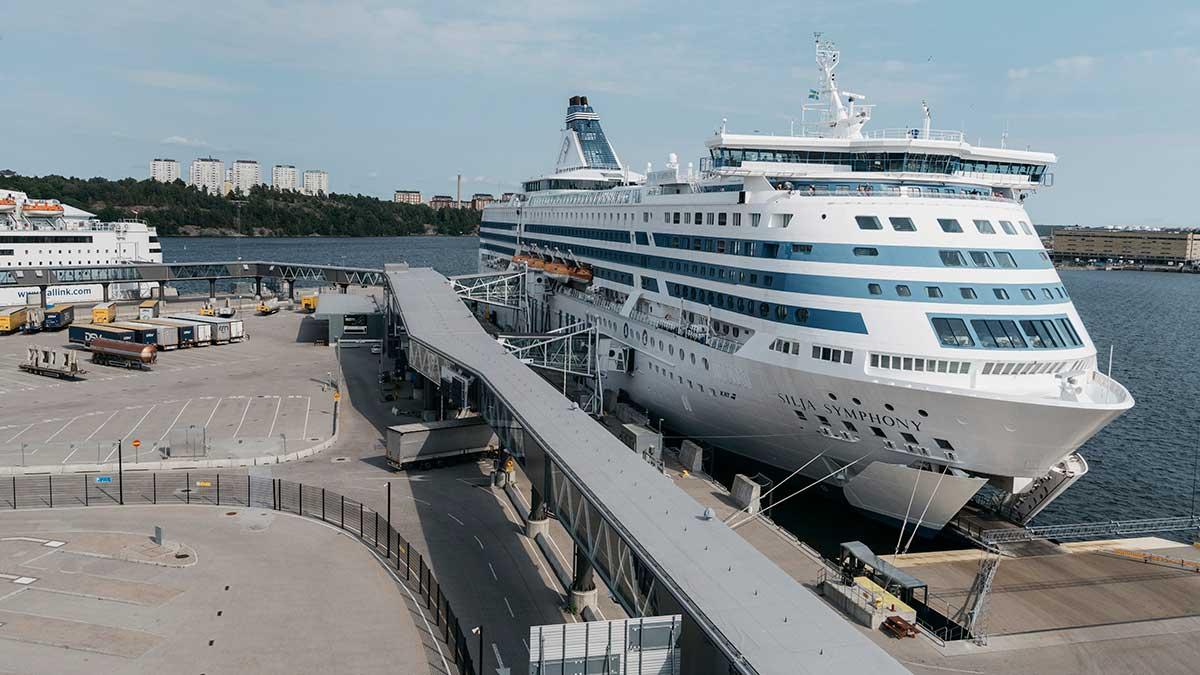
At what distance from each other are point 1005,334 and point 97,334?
54.7 m

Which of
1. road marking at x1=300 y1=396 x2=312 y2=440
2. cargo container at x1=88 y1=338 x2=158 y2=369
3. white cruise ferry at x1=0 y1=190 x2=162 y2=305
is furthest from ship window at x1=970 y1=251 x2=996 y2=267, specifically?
white cruise ferry at x1=0 y1=190 x2=162 y2=305

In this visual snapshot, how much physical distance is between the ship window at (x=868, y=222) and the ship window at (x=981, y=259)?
3.05 meters

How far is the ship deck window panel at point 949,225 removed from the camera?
27.9 metres

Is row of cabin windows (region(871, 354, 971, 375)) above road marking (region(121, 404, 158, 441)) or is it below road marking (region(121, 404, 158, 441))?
above

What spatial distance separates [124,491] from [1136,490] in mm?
40439

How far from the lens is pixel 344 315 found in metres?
61.1

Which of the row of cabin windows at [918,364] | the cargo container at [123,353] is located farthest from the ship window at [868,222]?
the cargo container at [123,353]

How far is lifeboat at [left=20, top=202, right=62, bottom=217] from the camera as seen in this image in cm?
8250

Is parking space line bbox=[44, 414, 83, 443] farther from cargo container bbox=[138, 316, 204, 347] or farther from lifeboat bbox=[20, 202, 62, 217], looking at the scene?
lifeboat bbox=[20, 202, 62, 217]

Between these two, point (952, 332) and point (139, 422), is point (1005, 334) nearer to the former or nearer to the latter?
point (952, 332)

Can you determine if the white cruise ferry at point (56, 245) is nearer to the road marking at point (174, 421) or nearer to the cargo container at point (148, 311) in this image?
the cargo container at point (148, 311)

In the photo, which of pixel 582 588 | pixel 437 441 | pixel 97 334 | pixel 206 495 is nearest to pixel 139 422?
pixel 206 495

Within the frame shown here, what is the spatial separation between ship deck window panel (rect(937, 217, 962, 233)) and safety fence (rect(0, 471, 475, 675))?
19620 mm

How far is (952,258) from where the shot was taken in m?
27.2
